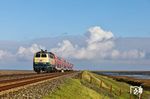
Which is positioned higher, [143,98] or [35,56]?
[35,56]

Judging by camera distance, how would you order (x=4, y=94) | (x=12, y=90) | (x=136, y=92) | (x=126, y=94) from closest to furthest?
(x=4, y=94) → (x=12, y=90) → (x=136, y=92) → (x=126, y=94)

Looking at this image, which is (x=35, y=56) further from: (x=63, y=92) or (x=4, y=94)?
(x=4, y=94)

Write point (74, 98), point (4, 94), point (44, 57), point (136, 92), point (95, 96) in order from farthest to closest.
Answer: point (44, 57) < point (136, 92) < point (95, 96) < point (74, 98) < point (4, 94)

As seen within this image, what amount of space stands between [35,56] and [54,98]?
46.7 meters

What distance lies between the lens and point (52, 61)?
7569 centimetres

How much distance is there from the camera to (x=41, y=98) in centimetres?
2477

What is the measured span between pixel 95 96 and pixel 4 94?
16286mm

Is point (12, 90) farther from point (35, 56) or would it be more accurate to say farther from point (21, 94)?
point (35, 56)

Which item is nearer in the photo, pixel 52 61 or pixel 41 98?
pixel 41 98

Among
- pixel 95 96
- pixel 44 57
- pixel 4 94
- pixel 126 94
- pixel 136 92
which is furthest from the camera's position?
pixel 44 57

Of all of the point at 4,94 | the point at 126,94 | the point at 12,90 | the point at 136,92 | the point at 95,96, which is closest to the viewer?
the point at 4,94

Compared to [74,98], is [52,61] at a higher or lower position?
higher

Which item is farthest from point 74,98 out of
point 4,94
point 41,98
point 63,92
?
point 4,94

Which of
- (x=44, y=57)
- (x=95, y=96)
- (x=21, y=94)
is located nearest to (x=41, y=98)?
(x=21, y=94)
